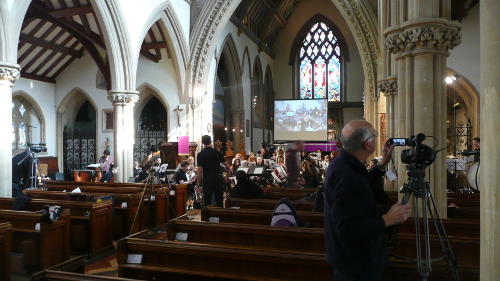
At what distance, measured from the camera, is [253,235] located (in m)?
3.75

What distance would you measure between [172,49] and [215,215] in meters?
9.37

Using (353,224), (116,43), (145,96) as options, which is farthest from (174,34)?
(353,224)

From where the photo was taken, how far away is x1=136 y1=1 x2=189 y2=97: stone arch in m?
12.0

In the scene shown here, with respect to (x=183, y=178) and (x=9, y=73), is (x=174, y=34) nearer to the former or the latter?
(x=183, y=178)

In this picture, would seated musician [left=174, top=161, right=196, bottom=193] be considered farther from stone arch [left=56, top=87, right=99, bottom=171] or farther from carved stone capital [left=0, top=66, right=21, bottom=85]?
stone arch [left=56, top=87, right=99, bottom=171]

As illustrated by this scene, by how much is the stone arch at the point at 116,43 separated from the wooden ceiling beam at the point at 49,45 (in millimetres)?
3910

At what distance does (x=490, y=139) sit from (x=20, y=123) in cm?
1611

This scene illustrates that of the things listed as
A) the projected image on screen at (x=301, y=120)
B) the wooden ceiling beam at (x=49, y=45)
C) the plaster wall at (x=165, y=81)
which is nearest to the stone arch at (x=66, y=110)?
the wooden ceiling beam at (x=49, y=45)

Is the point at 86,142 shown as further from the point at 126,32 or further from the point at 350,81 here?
the point at 350,81

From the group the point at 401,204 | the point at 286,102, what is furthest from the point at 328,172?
the point at 286,102

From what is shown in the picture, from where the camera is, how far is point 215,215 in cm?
499

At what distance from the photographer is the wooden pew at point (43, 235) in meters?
4.47

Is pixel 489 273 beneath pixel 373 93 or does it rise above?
beneath

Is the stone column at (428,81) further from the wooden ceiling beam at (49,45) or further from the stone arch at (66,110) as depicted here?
the stone arch at (66,110)
